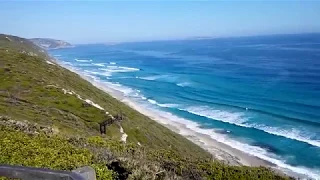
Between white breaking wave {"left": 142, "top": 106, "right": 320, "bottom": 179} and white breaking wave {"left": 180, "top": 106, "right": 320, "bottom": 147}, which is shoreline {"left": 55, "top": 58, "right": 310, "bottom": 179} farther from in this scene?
Answer: white breaking wave {"left": 180, "top": 106, "right": 320, "bottom": 147}

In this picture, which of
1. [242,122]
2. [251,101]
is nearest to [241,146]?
[242,122]

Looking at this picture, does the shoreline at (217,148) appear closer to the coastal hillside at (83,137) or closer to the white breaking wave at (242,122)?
the coastal hillside at (83,137)

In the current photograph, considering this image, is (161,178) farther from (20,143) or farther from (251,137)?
(251,137)

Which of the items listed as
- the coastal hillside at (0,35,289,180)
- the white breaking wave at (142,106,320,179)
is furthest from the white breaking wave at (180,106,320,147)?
the coastal hillside at (0,35,289,180)

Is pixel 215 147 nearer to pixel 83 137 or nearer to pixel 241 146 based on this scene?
pixel 241 146

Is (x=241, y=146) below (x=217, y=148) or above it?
below
